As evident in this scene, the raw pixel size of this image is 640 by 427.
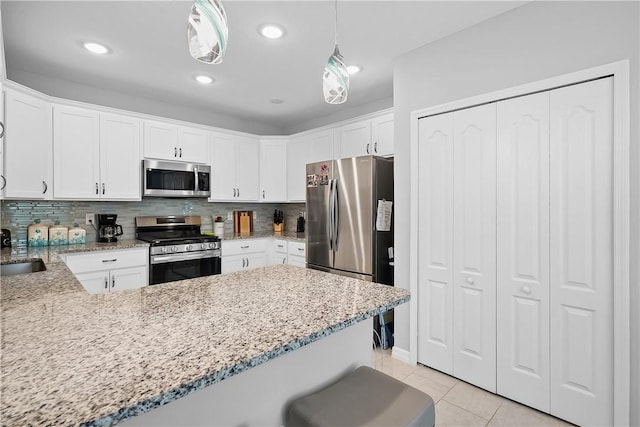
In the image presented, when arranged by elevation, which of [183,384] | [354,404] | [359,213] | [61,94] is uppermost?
[61,94]

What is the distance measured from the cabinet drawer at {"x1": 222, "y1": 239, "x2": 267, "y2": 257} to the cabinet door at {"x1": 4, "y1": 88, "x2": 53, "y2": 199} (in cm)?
178

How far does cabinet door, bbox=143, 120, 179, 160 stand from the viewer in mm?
3674

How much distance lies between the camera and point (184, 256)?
12.0ft

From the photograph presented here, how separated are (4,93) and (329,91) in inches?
111

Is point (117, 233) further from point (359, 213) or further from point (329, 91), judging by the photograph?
point (329, 91)

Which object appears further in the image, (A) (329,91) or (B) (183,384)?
(A) (329,91)

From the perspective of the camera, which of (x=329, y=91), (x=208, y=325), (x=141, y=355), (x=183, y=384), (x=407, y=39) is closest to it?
(x=183, y=384)

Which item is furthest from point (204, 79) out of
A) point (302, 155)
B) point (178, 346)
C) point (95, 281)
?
point (178, 346)

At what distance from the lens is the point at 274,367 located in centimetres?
111

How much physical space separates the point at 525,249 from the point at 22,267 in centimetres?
357

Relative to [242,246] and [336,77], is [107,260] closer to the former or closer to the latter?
[242,246]

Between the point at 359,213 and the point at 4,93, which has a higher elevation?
the point at 4,93

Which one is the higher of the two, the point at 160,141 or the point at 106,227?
the point at 160,141

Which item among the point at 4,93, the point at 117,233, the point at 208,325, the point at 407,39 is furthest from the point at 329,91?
the point at 117,233
